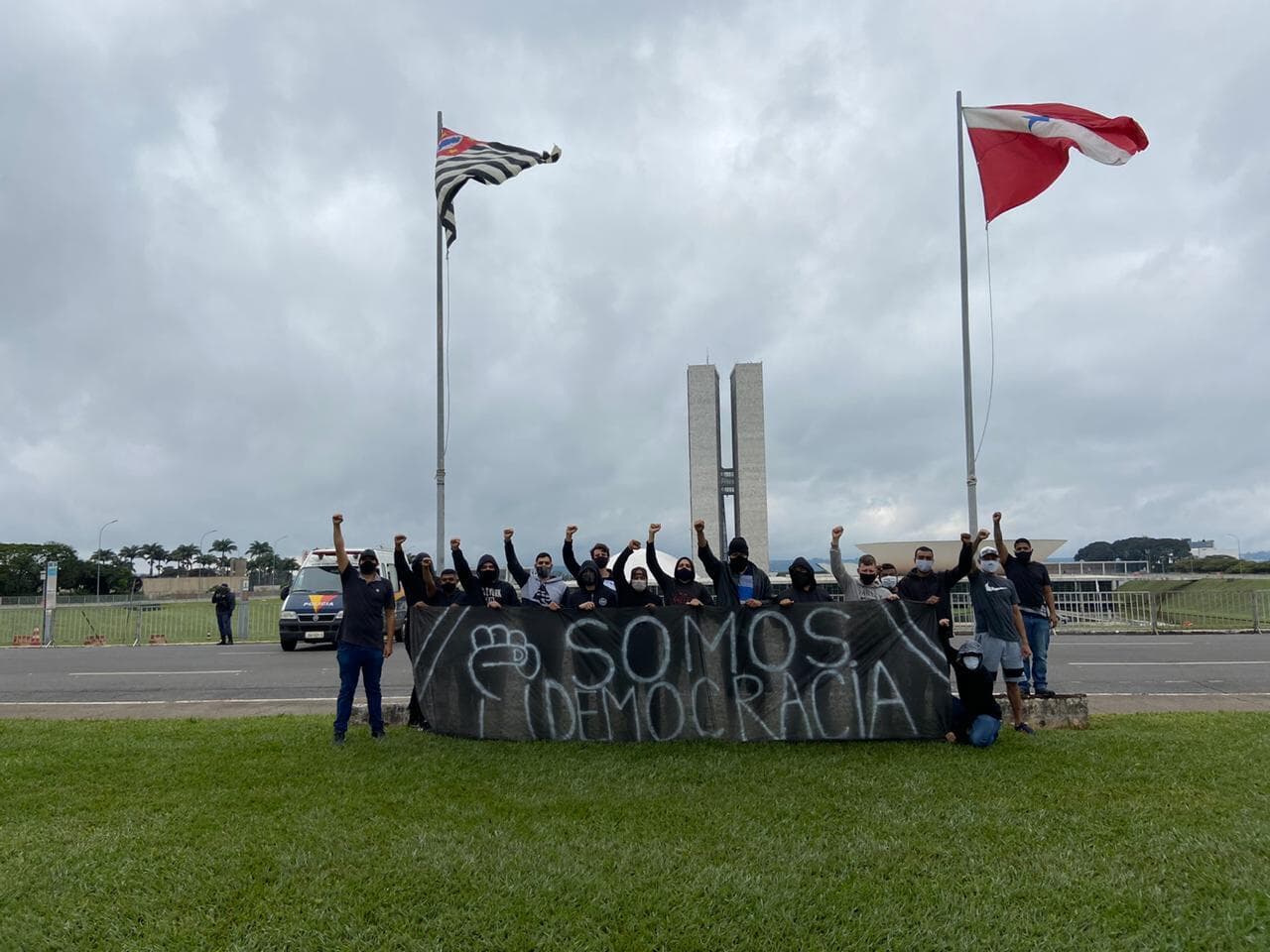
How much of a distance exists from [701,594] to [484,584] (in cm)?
211

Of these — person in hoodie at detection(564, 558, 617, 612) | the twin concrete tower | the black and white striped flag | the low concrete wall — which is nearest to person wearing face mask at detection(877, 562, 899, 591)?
person in hoodie at detection(564, 558, 617, 612)

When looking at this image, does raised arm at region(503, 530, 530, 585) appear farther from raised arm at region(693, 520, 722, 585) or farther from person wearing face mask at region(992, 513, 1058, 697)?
person wearing face mask at region(992, 513, 1058, 697)

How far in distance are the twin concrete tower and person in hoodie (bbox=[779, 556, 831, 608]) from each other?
56.3 metres

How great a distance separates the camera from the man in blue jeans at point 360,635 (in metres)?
7.99

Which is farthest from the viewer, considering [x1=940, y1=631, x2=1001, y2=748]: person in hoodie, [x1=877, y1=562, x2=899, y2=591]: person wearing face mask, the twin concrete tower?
the twin concrete tower

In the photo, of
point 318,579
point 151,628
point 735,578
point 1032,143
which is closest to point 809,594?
point 735,578

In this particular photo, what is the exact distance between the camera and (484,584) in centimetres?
872

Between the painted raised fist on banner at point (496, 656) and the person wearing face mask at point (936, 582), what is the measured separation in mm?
3515

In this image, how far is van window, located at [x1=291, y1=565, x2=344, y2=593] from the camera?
1936 centimetres

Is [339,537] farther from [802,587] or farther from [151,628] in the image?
[151,628]

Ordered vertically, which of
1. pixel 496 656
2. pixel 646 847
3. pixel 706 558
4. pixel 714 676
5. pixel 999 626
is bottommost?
pixel 646 847

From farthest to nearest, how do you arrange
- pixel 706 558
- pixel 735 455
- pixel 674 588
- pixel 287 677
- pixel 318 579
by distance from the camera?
pixel 735 455, pixel 318 579, pixel 287 677, pixel 674 588, pixel 706 558

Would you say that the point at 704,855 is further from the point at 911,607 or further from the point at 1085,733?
the point at 1085,733

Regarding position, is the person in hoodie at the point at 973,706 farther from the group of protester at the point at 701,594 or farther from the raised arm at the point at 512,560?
the raised arm at the point at 512,560
